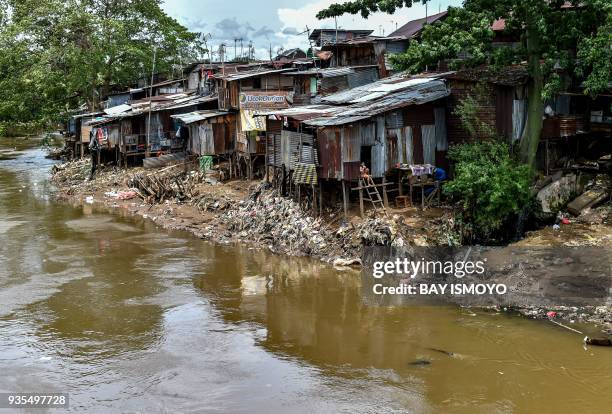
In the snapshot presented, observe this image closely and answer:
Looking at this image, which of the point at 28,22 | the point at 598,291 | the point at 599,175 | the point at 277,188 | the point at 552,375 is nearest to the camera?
the point at 552,375

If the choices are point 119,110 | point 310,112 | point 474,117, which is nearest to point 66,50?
point 119,110

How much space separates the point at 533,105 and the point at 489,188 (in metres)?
3.14

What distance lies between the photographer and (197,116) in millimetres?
30922

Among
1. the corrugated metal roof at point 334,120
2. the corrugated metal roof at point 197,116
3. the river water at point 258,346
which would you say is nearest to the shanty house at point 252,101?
the corrugated metal roof at point 197,116

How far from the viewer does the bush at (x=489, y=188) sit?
17250mm

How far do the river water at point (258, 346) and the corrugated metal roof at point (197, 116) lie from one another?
35.7 ft

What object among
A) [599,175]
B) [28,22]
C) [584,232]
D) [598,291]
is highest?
[28,22]

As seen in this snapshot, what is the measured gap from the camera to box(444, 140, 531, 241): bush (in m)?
17.2

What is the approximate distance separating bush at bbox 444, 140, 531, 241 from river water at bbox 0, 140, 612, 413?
3.54 m

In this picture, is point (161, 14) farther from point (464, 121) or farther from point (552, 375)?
point (552, 375)

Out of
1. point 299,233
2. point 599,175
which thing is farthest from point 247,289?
point 599,175

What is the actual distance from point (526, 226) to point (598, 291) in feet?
13.0

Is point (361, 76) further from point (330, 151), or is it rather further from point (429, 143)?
point (330, 151)

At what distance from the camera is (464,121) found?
20.2 m
